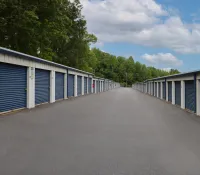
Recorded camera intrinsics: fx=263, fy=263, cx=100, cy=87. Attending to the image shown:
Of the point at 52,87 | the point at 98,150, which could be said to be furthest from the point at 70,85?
the point at 98,150

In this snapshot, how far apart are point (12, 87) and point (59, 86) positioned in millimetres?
9546

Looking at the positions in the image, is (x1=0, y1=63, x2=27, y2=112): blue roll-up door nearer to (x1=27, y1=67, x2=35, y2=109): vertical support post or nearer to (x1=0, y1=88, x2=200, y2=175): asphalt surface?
(x1=27, y1=67, x2=35, y2=109): vertical support post

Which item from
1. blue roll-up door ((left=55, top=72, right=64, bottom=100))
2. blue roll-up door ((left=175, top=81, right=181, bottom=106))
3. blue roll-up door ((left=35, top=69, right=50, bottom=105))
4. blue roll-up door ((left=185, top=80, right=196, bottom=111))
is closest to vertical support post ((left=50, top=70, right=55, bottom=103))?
blue roll-up door ((left=35, top=69, right=50, bottom=105))

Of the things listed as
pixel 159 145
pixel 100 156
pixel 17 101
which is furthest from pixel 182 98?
pixel 100 156

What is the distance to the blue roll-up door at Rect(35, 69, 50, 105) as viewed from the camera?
16.5 metres

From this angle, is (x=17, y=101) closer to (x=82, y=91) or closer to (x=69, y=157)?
(x=69, y=157)

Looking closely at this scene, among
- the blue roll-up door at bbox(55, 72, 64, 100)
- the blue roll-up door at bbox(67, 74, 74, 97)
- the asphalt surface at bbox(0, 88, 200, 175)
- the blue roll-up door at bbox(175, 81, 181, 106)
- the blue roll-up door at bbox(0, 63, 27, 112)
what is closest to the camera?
the asphalt surface at bbox(0, 88, 200, 175)

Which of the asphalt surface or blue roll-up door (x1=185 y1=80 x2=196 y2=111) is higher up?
blue roll-up door (x1=185 y1=80 x2=196 y2=111)

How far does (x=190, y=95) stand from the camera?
15359 mm

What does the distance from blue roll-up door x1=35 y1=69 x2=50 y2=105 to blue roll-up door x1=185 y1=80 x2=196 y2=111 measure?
9.25 metres

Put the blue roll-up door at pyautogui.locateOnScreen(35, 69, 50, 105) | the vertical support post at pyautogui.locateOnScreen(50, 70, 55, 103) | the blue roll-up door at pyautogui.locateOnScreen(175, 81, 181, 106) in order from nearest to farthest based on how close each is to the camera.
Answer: the blue roll-up door at pyautogui.locateOnScreen(35, 69, 50, 105) → the blue roll-up door at pyautogui.locateOnScreen(175, 81, 181, 106) → the vertical support post at pyautogui.locateOnScreen(50, 70, 55, 103)

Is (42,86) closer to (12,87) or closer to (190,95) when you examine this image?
(12,87)

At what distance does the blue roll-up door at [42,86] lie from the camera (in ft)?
54.1

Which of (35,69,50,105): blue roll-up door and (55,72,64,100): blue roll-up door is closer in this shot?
(35,69,50,105): blue roll-up door
